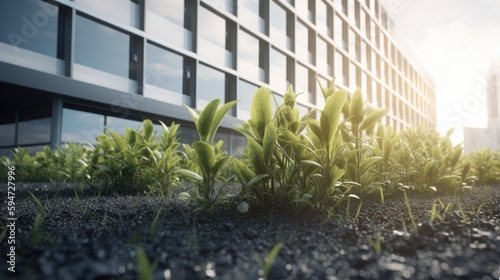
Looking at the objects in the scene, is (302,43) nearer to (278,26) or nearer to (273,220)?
(278,26)

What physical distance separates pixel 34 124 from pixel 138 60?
386 cm

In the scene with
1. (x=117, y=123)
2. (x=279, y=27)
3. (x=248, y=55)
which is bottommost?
(x=117, y=123)

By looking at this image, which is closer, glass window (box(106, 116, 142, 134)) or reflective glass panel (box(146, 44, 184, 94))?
glass window (box(106, 116, 142, 134))

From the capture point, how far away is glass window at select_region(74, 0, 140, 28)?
30.8 feet

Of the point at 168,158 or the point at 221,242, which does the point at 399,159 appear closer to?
the point at 168,158

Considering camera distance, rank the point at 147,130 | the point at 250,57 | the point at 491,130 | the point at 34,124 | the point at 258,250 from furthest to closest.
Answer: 1. the point at 491,130
2. the point at 250,57
3. the point at 34,124
4. the point at 147,130
5. the point at 258,250

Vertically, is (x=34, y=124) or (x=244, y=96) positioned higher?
(x=244, y=96)

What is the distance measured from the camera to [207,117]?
181 cm

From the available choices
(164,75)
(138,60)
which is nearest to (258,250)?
(138,60)

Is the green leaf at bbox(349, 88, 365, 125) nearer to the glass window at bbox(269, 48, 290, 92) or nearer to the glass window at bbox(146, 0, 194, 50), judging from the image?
the glass window at bbox(146, 0, 194, 50)

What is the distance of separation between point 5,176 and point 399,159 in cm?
715

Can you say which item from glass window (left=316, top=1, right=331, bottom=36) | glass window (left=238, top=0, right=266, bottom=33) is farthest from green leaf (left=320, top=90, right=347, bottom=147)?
glass window (left=316, top=1, right=331, bottom=36)

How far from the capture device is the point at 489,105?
4672cm

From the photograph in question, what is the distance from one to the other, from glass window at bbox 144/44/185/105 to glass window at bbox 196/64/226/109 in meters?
0.92
